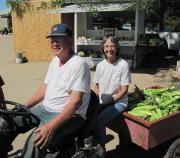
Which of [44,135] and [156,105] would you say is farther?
[156,105]

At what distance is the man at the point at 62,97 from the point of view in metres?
3.44

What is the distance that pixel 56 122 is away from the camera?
3.42 m

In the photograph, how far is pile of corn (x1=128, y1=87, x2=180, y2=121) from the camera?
4.35m

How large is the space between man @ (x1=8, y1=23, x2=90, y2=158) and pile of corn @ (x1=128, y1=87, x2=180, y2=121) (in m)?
0.94

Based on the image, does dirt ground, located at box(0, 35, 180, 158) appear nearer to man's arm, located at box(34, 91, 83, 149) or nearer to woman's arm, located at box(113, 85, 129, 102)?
woman's arm, located at box(113, 85, 129, 102)

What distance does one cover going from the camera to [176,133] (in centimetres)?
432

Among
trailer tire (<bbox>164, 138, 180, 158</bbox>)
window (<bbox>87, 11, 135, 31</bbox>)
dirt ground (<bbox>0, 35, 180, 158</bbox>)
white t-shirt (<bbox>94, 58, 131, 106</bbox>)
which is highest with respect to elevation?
window (<bbox>87, 11, 135, 31</bbox>)

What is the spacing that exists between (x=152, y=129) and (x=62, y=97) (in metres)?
1.05

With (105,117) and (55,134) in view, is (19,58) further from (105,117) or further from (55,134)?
(55,134)

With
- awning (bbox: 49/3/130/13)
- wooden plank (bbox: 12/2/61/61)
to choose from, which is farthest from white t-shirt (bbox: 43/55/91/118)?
wooden plank (bbox: 12/2/61/61)

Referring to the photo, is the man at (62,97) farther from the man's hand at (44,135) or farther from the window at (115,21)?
the window at (115,21)

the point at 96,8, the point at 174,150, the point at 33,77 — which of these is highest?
the point at 96,8

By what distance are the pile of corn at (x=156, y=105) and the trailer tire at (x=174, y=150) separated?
36 cm

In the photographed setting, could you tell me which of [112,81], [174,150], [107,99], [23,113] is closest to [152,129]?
[174,150]
